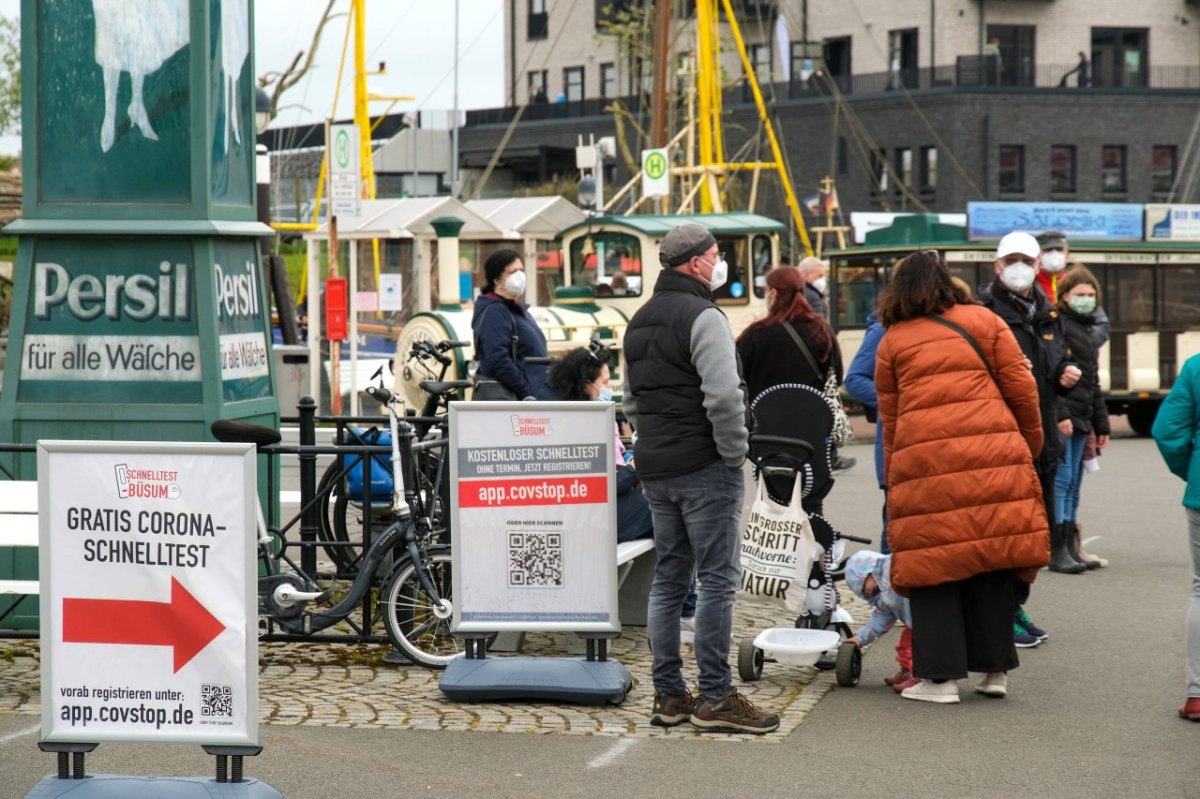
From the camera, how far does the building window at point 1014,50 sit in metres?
54.1

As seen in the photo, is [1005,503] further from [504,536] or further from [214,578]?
[214,578]

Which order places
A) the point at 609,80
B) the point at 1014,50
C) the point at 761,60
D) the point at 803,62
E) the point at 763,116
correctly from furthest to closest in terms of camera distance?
the point at 609,80, the point at 761,60, the point at 803,62, the point at 1014,50, the point at 763,116

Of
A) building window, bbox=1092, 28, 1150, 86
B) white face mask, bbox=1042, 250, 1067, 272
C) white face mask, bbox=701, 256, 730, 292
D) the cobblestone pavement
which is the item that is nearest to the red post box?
white face mask, bbox=1042, 250, 1067, 272

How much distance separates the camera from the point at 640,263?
22.3m

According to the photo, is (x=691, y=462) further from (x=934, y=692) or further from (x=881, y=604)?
(x=934, y=692)

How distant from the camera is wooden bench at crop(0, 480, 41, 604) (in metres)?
7.45

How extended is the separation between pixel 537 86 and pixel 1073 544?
54340 mm

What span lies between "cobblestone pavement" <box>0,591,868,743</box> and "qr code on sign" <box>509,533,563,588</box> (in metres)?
0.52

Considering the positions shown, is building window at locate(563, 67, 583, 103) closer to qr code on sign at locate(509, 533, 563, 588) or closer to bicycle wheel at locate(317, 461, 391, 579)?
bicycle wheel at locate(317, 461, 391, 579)

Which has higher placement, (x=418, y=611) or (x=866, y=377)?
(x=866, y=377)

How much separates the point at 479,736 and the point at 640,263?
15.7 metres

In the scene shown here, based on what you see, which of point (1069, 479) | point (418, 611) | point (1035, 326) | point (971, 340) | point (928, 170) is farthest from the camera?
point (928, 170)

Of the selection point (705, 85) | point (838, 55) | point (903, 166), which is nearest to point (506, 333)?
point (705, 85)

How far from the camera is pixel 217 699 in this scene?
5.36 metres
